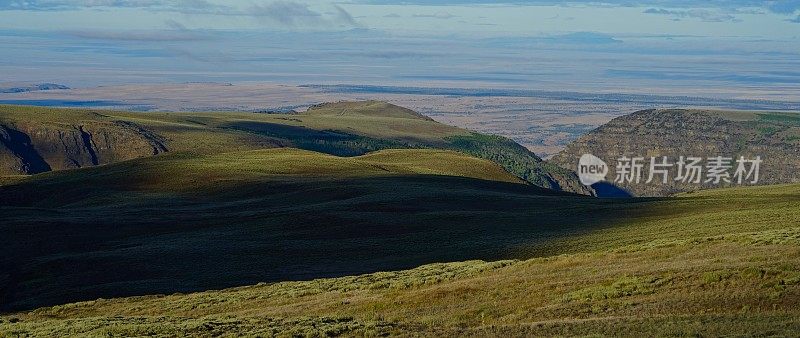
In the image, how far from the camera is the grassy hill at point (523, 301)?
2548cm

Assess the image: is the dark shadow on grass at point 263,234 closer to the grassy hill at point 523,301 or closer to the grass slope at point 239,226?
the grass slope at point 239,226

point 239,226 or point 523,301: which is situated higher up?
point 523,301

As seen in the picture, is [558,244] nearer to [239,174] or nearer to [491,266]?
[491,266]

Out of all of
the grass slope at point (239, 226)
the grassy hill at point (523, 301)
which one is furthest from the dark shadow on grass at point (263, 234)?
the grassy hill at point (523, 301)

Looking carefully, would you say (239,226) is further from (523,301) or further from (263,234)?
(523,301)

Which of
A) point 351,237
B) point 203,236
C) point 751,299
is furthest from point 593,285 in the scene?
point 203,236

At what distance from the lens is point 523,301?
30875mm

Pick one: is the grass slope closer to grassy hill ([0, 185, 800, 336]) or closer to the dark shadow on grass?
the dark shadow on grass

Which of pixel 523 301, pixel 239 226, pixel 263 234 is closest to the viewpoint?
pixel 523 301

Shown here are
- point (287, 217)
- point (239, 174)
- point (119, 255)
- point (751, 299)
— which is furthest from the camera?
point (239, 174)

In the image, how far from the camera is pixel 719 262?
3247 centimetres

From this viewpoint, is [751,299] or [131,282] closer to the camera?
[751,299]

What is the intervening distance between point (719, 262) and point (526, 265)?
855 centimetres

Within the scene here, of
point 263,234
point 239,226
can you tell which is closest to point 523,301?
point 263,234
